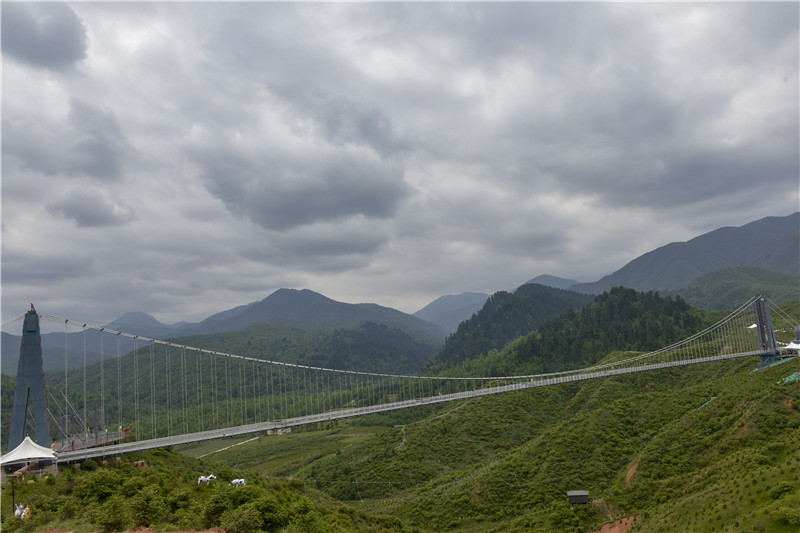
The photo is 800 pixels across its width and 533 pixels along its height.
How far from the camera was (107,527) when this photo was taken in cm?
1616

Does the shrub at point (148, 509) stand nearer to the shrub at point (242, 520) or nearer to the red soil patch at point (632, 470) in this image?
the shrub at point (242, 520)

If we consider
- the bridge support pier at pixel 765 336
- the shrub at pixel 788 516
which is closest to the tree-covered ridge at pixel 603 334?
the bridge support pier at pixel 765 336

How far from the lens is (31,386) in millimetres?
26453

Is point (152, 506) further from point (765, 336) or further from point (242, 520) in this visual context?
point (765, 336)

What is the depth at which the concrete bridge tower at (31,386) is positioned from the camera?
25.6 metres

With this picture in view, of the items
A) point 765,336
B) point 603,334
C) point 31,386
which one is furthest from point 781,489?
point 603,334

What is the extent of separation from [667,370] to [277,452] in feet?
210

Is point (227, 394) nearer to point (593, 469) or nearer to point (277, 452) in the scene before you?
point (277, 452)

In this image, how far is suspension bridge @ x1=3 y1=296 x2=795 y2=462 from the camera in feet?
88.3

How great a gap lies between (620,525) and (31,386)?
36.4m

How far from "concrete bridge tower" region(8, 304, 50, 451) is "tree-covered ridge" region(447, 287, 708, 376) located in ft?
277

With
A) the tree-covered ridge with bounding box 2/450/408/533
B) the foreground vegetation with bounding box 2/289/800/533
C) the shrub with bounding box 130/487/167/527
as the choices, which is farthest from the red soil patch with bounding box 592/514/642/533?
the shrub with bounding box 130/487/167/527

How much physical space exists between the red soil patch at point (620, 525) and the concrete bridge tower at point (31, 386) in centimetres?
3357

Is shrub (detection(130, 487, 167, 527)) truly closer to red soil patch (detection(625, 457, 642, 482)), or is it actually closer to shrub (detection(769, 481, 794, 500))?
shrub (detection(769, 481, 794, 500))
